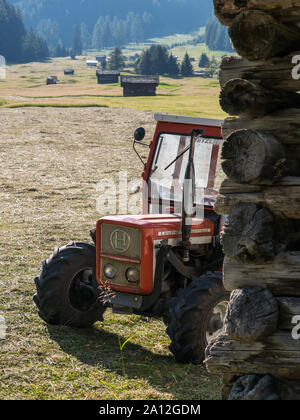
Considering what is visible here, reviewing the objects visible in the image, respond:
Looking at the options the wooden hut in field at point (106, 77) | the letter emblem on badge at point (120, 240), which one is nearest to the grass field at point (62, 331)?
the letter emblem on badge at point (120, 240)

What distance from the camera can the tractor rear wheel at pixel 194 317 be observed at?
19.6 ft

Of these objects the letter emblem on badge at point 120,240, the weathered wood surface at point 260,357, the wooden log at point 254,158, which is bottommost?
the weathered wood surface at point 260,357

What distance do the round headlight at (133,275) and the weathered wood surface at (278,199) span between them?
228 cm

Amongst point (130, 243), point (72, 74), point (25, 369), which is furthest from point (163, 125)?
point (72, 74)

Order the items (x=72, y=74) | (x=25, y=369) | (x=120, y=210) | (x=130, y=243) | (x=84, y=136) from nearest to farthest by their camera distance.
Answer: (x=25, y=369) → (x=130, y=243) → (x=120, y=210) → (x=84, y=136) → (x=72, y=74)

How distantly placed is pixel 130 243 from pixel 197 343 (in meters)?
1.13

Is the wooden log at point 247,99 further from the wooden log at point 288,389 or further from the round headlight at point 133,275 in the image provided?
the round headlight at point 133,275

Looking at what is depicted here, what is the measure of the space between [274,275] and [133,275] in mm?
2409

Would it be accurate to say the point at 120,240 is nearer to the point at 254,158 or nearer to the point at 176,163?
the point at 176,163

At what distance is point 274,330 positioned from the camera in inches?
162

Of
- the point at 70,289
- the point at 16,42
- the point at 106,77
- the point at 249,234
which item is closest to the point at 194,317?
the point at 70,289

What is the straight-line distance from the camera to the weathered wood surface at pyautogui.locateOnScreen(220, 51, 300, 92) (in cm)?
420
